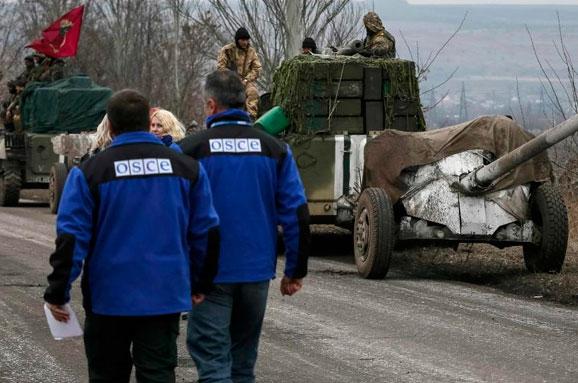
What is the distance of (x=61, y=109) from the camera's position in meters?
27.2

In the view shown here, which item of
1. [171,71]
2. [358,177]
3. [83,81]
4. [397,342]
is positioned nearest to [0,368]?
[397,342]

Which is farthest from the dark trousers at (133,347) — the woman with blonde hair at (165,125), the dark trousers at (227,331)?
the woman with blonde hair at (165,125)

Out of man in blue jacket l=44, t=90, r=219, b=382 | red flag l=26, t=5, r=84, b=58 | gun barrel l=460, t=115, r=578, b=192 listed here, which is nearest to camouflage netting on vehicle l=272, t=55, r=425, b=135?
gun barrel l=460, t=115, r=578, b=192

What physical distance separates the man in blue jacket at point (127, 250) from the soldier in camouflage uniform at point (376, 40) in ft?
36.2

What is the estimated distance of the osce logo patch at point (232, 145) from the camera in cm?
688

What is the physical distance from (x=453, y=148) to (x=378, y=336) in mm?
4044

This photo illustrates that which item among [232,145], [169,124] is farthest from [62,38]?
[232,145]

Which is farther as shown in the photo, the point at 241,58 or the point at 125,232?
the point at 241,58

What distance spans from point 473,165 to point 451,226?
0.65 meters

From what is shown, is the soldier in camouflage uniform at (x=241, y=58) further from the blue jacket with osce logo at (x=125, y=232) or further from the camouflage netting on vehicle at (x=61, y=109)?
the blue jacket with osce logo at (x=125, y=232)

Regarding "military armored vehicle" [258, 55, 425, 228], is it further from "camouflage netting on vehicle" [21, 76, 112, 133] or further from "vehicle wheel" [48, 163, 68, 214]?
"camouflage netting on vehicle" [21, 76, 112, 133]

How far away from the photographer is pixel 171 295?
6.27m

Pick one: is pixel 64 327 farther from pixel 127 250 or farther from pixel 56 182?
pixel 56 182

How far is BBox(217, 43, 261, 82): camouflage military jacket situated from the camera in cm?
1781
